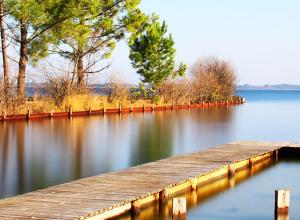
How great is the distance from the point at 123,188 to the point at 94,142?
11.6 metres

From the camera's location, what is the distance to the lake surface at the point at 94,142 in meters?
14.8

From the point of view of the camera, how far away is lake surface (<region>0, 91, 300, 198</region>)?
1476 cm

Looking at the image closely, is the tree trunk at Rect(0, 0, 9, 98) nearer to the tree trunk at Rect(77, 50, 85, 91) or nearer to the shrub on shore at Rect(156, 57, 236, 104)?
the tree trunk at Rect(77, 50, 85, 91)

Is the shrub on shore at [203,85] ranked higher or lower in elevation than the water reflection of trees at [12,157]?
higher

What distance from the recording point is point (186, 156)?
15648mm

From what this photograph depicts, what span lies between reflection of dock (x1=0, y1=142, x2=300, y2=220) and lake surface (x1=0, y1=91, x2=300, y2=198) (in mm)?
2009

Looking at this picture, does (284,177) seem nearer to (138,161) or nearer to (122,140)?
(138,161)

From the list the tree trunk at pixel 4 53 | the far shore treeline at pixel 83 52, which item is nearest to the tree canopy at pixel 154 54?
the far shore treeline at pixel 83 52

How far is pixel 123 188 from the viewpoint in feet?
34.6

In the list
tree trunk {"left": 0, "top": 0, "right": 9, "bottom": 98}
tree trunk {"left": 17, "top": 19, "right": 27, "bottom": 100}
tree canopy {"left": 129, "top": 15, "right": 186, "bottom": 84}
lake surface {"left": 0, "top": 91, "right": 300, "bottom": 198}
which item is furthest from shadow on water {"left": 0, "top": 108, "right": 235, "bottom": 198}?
tree canopy {"left": 129, "top": 15, "right": 186, "bottom": 84}

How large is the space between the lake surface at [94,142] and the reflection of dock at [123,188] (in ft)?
6.59

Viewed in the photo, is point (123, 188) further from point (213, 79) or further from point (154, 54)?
point (213, 79)

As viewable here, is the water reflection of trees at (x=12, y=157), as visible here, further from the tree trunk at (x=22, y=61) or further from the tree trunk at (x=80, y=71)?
the tree trunk at (x=80, y=71)

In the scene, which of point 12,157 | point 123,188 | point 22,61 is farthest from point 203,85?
point 123,188
